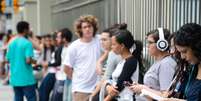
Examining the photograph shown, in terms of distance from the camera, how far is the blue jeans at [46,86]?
10.5 m

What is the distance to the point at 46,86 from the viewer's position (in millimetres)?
10648

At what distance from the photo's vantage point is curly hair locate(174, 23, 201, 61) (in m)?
3.94

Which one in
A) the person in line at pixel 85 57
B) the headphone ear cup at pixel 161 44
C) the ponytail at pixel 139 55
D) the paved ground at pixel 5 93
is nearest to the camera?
the headphone ear cup at pixel 161 44

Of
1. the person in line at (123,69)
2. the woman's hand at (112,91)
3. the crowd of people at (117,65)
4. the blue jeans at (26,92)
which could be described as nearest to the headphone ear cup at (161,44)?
the crowd of people at (117,65)

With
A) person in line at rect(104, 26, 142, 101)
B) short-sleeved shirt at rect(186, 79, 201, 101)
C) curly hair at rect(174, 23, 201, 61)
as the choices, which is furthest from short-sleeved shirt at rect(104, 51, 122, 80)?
short-sleeved shirt at rect(186, 79, 201, 101)

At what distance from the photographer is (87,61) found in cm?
767

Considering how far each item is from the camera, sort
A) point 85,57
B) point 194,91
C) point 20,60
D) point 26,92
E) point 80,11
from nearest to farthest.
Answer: point 194,91, point 85,57, point 20,60, point 26,92, point 80,11

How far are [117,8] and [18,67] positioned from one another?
2080 mm

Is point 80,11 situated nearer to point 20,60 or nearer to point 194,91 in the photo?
point 20,60

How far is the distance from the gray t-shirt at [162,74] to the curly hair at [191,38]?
35.3 inches

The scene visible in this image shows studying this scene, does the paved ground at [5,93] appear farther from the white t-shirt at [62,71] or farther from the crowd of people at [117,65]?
the white t-shirt at [62,71]

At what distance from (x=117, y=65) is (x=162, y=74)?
1.22m

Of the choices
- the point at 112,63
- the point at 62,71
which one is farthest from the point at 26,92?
the point at 112,63

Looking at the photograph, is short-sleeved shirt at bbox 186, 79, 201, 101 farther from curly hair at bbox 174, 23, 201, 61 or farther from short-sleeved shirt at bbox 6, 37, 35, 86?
short-sleeved shirt at bbox 6, 37, 35, 86
